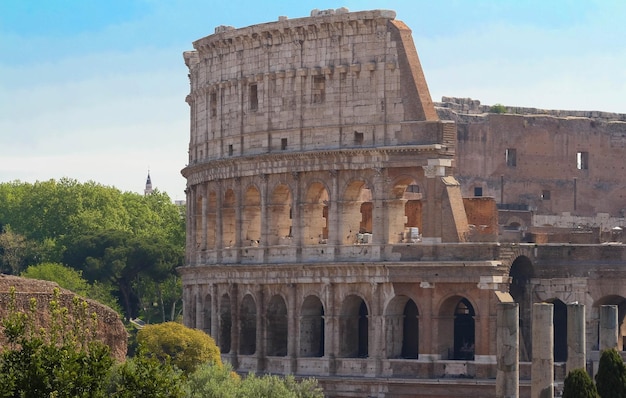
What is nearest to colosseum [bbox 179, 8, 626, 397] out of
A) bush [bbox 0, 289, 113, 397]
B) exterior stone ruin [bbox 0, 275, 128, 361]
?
exterior stone ruin [bbox 0, 275, 128, 361]

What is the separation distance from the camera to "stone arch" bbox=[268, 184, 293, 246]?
214ft

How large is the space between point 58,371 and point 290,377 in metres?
23.3

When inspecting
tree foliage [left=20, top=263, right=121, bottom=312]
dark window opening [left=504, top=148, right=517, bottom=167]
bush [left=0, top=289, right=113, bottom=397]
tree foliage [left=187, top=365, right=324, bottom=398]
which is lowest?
tree foliage [left=187, top=365, right=324, bottom=398]

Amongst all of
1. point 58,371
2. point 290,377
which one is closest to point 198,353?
point 290,377

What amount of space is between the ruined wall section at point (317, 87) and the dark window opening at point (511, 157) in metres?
13.6

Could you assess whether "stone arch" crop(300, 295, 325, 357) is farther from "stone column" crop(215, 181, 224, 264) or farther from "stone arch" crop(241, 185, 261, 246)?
"stone column" crop(215, 181, 224, 264)

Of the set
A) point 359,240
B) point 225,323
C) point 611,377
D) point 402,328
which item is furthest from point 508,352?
point 225,323

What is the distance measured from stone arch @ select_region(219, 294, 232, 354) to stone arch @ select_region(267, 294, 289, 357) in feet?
7.73

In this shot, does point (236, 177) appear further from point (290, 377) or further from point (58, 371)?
point (58, 371)

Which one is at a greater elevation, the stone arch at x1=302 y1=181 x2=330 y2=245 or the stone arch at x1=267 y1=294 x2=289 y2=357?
the stone arch at x1=302 y1=181 x2=330 y2=245

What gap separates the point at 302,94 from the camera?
64250 mm

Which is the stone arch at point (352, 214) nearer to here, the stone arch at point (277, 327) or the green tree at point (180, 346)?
the stone arch at point (277, 327)

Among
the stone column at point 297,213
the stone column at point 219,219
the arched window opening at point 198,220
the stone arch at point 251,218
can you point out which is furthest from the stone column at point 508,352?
the arched window opening at point 198,220

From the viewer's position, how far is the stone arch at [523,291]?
61656mm
